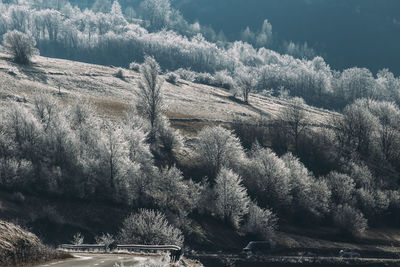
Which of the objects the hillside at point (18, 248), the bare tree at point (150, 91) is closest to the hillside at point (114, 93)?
the bare tree at point (150, 91)

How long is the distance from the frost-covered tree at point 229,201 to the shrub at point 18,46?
100 m

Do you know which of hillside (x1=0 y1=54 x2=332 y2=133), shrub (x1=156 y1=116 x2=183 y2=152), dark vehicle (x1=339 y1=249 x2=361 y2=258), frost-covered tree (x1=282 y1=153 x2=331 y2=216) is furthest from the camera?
hillside (x1=0 y1=54 x2=332 y2=133)

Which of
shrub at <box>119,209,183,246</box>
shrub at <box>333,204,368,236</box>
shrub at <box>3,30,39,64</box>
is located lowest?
shrub at <box>333,204,368,236</box>

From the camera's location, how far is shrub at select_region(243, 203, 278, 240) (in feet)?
228

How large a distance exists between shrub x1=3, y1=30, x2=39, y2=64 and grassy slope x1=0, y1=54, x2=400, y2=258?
3936 millimetres

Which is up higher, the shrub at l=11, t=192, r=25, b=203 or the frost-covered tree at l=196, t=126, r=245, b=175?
the frost-covered tree at l=196, t=126, r=245, b=175

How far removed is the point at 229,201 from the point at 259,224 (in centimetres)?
673

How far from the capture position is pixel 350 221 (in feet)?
255

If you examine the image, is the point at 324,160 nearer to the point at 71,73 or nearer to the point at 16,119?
the point at 16,119

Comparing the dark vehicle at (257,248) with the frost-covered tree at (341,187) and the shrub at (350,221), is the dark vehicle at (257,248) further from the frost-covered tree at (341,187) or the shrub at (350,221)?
the frost-covered tree at (341,187)

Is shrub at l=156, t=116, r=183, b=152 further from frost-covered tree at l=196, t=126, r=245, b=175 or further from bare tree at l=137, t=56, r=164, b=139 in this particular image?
frost-covered tree at l=196, t=126, r=245, b=175

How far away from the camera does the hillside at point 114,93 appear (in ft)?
370

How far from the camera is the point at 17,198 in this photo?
5934cm

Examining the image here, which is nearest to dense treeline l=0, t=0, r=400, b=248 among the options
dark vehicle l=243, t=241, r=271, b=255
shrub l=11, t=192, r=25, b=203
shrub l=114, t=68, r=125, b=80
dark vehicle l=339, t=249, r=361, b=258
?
dark vehicle l=243, t=241, r=271, b=255
